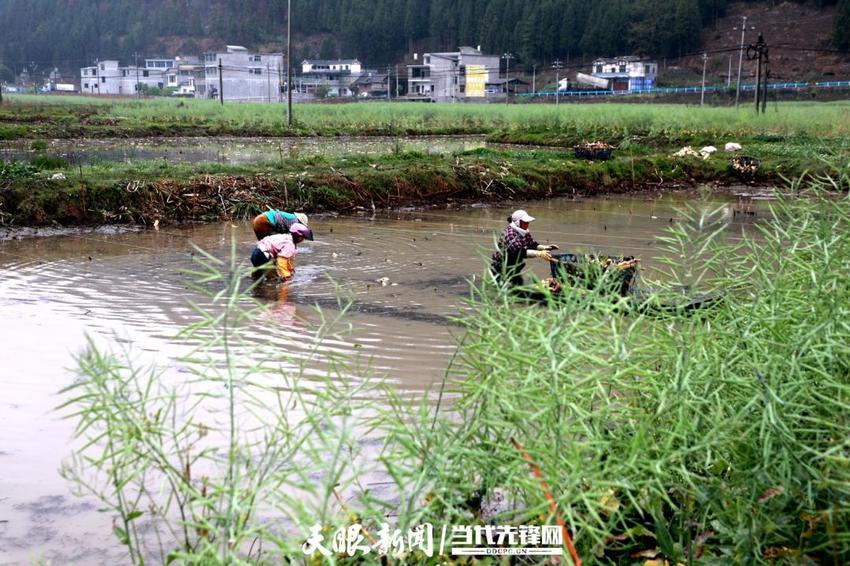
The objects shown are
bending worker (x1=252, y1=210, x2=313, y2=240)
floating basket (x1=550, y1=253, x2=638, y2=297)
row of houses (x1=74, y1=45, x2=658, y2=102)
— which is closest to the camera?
floating basket (x1=550, y1=253, x2=638, y2=297)

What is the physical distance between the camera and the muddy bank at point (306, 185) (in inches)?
542

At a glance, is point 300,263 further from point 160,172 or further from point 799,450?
point 799,450

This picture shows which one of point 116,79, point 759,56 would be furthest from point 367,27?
point 759,56

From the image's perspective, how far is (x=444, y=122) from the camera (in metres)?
42.2

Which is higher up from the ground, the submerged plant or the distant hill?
the distant hill

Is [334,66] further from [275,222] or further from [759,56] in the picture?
[275,222]

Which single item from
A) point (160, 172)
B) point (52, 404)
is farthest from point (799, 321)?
point (160, 172)

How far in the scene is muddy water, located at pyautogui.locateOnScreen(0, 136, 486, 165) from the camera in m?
24.5

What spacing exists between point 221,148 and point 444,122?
14938 millimetres

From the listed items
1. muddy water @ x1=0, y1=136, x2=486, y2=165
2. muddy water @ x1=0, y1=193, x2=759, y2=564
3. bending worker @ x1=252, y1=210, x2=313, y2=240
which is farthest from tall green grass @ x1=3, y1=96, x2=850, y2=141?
bending worker @ x1=252, y1=210, x2=313, y2=240

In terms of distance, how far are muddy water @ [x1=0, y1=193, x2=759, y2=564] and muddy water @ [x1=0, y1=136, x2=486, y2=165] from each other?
9527mm

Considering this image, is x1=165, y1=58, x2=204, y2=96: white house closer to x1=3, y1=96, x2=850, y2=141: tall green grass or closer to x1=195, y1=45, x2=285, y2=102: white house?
x1=195, y1=45, x2=285, y2=102: white house

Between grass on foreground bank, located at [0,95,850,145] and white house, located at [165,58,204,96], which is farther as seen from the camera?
white house, located at [165,58,204,96]

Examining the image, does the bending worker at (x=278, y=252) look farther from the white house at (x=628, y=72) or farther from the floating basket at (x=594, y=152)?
the white house at (x=628, y=72)
